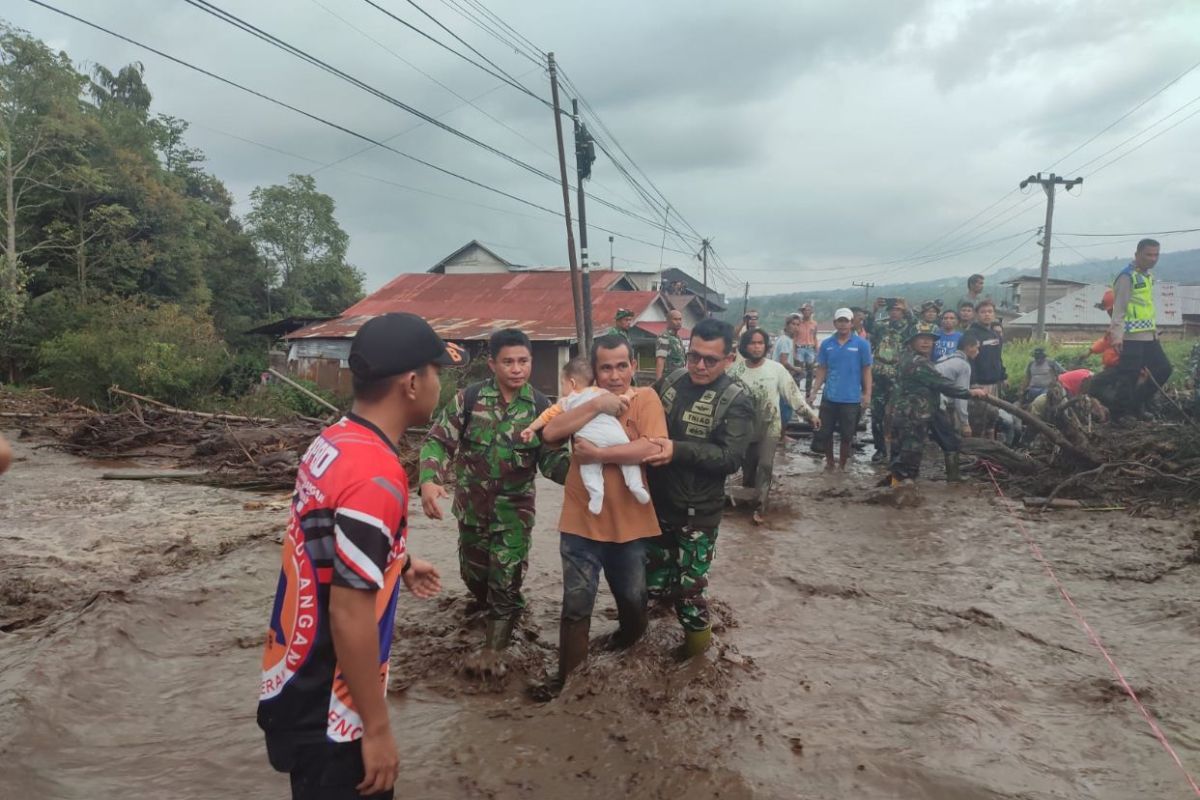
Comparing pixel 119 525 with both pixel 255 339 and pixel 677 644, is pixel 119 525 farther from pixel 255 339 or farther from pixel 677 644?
pixel 255 339

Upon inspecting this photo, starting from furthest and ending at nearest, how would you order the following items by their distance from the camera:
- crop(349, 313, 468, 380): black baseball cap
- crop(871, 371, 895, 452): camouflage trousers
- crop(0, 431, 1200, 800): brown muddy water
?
crop(871, 371, 895, 452): camouflage trousers → crop(0, 431, 1200, 800): brown muddy water → crop(349, 313, 468, 380): black baseball cap

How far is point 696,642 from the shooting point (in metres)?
3.96

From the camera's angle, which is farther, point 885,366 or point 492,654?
point 885,366

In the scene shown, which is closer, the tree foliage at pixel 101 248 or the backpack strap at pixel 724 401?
the backpack strap at pixel 724 401

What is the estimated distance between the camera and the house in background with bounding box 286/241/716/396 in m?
26.3

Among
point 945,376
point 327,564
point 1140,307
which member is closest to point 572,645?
point 327,564

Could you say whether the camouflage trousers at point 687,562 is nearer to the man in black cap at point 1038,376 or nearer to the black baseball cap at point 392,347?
the black baseball cap at point 392,347

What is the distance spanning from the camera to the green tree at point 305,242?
45.6 metres

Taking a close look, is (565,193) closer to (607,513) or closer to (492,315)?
(492,315)

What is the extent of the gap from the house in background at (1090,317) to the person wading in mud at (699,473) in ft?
114

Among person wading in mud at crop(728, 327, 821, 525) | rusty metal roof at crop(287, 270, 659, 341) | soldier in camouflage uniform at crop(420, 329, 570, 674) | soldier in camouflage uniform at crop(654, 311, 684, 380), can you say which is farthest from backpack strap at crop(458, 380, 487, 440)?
rusty metal roof at crop(287, 270, 659, 341)

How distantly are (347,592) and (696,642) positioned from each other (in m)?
2.73

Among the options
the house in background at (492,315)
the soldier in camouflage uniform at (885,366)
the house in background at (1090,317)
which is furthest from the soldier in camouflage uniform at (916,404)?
the house in background at (1090,317)

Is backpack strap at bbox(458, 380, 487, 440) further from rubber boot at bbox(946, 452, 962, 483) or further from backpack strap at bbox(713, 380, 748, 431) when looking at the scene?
rubber boot at bbox(946, 452, 962, 483)
